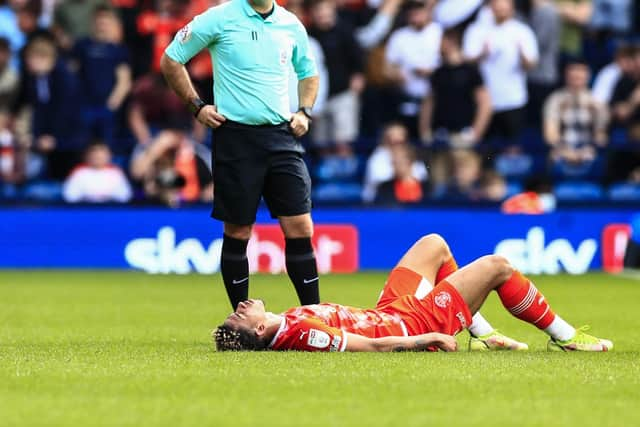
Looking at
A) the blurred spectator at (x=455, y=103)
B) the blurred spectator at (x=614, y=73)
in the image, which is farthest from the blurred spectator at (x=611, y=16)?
the blurred spectator at (x=455, y=103)

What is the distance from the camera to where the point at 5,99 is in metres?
18.7

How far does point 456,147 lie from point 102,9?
15.3 feet

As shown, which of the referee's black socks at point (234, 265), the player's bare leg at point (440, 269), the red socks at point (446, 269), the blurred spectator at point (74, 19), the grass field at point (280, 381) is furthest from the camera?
the blurred spectator at point (74, 19)

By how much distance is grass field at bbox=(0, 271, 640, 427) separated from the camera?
5910 mm

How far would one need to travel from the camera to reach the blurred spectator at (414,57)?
18688 mm

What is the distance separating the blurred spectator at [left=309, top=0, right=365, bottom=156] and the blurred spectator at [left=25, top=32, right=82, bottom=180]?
3.02 m

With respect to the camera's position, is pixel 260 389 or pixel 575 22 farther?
pixel 575 22

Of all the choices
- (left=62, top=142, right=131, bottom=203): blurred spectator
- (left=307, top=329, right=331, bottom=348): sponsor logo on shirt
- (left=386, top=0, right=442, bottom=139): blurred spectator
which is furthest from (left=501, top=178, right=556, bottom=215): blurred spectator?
(left=307, top=329, right=331, bottom=348): sponsor logo on shirt

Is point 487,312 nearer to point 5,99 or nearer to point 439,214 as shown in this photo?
point 439,214

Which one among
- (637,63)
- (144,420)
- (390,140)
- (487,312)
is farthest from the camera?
(637,63)

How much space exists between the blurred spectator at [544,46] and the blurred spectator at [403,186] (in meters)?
2.17

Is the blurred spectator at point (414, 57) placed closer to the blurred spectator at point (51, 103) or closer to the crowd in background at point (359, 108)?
the crowd in background at point (359, 108)

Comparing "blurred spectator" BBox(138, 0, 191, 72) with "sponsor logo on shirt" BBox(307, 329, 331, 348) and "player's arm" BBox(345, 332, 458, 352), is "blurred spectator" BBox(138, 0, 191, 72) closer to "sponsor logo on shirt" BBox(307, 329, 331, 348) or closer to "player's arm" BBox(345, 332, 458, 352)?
"sponsor logo on shirt" BBox(307, 329, 331, 348)

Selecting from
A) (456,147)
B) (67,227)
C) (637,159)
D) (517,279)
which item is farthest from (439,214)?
(517,279)
